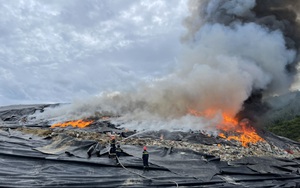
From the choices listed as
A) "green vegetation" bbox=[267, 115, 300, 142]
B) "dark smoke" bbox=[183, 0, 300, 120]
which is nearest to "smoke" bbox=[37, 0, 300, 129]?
"dark smoke" bbox=[183, 0, 300, 120]

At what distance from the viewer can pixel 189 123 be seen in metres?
22.8

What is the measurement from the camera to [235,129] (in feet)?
73.4

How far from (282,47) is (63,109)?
21.2 m

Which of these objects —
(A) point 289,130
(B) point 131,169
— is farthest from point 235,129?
(A) point 289,130

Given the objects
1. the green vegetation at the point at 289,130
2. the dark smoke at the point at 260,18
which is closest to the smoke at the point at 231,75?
the dark smoke at the point at 260,18

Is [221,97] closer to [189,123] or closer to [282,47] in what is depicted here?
[189,123]

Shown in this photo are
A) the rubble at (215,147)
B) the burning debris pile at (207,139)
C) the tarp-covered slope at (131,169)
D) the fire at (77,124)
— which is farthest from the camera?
the fire at (77,124)

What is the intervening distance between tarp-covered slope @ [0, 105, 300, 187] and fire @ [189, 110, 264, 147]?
15.6ft

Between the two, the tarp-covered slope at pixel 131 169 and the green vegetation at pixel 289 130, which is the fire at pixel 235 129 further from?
the green vegetation at pixel 289 130

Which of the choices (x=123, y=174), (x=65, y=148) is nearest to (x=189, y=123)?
(x=65, y=148)

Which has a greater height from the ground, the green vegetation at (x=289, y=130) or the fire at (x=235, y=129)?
the green vegetation at (x=289, y=130)

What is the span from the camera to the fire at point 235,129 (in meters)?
20.4

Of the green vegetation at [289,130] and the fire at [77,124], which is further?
the green vegetation at [289,130]

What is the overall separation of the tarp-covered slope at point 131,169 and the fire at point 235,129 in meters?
4.75
